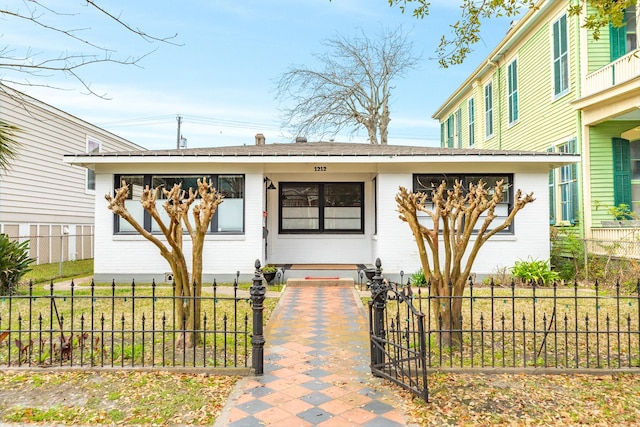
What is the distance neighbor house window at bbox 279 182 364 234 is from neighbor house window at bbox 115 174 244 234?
1.99 meters

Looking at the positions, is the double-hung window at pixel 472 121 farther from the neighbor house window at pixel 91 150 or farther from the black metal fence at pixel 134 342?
the black metal fence at pixel 134 342

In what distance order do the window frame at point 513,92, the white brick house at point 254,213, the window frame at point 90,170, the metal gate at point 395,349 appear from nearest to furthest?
the metal gate at point 395,349 → the white brick house at point 254,213 → the window frame at point 513,92 → the window frame at point 90,170

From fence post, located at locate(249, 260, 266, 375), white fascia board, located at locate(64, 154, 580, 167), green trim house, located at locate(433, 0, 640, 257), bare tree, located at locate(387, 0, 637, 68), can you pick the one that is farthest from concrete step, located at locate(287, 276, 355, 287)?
green trim house, located at locate(433, 0, 640, 257)

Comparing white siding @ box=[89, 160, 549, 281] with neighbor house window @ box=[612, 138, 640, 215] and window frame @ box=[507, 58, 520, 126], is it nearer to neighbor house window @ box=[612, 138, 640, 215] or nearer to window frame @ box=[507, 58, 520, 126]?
neighbor house window @ box=[612, 138, 640, 215]

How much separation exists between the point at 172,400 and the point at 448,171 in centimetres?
898

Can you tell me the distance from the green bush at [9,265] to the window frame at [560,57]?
1513 centimetres

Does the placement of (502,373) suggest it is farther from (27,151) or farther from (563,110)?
(27,151)

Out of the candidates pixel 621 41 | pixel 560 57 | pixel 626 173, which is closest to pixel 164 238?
pixel 626 173

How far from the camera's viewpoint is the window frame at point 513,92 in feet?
54.0

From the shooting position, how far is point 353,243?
12.8m

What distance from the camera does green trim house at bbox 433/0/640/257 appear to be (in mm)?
11062

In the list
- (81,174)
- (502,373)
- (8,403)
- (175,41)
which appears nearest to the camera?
(8,403)

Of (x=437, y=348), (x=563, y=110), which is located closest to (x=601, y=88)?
(x=563, y=110)

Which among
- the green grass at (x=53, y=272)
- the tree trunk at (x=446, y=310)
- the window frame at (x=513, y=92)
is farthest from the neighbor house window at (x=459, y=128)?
the tree trunk at (x=446, y=310)
